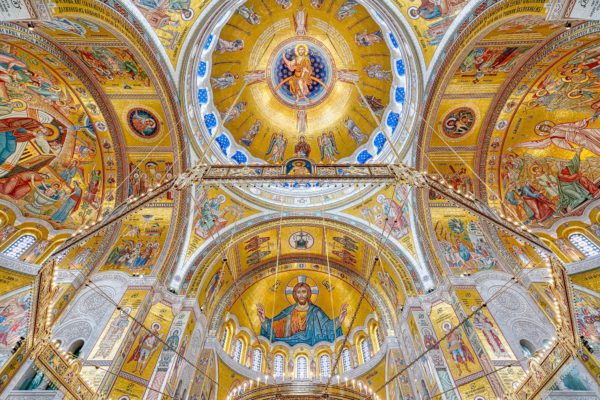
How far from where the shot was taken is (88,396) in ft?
27.2

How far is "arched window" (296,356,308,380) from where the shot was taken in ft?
52.0

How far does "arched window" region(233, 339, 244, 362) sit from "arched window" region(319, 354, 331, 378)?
162 inches

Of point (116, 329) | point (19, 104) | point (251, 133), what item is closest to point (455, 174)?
point (251, 133)

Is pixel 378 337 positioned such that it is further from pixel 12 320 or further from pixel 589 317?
pixel 12 320

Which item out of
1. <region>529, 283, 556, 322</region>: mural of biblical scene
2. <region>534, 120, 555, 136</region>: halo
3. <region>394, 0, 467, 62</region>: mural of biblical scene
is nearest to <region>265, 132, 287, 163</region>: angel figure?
<region>394, 0, 467, 62</region>: mural of biblical scene

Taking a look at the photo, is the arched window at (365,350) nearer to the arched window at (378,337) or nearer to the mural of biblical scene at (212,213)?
the arched window at (378,337)

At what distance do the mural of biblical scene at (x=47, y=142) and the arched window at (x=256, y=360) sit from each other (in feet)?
33.1

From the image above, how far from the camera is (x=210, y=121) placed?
14984 millimetres

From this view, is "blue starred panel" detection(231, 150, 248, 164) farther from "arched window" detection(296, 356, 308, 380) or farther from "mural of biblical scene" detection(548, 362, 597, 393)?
"mural of biblical scene" detection(548, 362, 597, 393)

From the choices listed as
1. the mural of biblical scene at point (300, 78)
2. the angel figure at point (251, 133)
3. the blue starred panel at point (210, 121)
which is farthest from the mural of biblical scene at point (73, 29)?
the angel figure at point (251, 133)

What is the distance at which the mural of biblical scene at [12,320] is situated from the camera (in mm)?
8641

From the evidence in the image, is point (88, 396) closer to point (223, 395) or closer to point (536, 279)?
point (223, 395)

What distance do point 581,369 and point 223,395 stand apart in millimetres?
12580

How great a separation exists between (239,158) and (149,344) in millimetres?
9343
